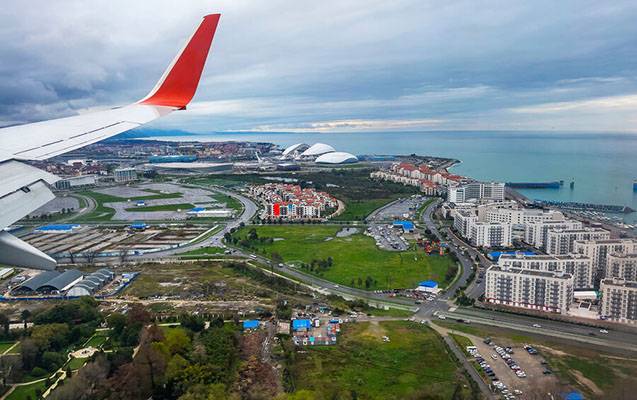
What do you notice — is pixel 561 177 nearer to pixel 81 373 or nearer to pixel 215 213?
pixel 215 213

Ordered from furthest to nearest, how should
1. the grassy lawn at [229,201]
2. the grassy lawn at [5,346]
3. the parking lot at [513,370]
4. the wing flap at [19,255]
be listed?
the grassy lawn at [229,201] < the grassy lawn at [5,346] < the parking lot at [513,370] < the wing flap at [19,255]

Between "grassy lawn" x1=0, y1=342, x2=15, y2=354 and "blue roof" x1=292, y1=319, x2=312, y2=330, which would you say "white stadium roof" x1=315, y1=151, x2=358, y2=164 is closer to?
"blue roof" x1=292, y1=319, x2=312, y2=330

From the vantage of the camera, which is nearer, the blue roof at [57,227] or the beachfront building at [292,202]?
the blue roof at [57,227]

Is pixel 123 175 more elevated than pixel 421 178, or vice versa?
pixel 123 175

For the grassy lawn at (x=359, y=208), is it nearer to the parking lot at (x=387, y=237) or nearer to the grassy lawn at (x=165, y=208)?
the parking lot at (x=387, y=237)

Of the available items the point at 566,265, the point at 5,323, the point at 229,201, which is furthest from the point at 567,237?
the point at 229,201

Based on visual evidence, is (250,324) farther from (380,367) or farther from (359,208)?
(359,208)

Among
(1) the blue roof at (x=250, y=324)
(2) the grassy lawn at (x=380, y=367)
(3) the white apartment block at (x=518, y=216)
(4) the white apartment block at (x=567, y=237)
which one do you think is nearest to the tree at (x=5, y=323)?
(1) the blue roof at (x=250, y=324)

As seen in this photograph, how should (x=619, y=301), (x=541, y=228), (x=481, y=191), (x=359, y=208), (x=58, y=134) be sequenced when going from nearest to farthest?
(x=58, y=134), (x=619, y=301), (x=541, y=228), (x=359, y=208), (x=481, y=191)
